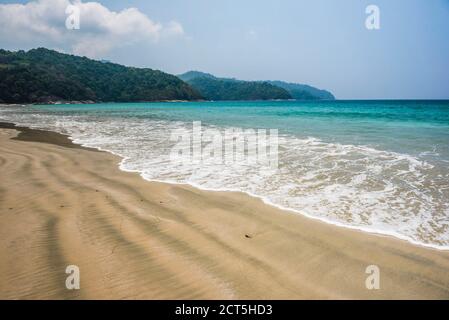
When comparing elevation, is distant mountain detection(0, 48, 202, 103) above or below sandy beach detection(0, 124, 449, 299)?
above

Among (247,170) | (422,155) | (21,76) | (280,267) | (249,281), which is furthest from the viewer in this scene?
(21,76)

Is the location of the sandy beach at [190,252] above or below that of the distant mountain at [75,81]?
below

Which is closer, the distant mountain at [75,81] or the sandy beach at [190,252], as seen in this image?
the sandy beach at [190,252]

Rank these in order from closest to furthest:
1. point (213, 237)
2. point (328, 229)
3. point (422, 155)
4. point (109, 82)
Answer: point (213, 237)
point (328, 229)
point (422, 155)
point (109, 82)

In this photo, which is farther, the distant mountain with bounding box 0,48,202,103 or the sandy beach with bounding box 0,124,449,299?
the distant mountain with bounding box 0,48,202,103

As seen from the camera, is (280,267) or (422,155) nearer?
(280,267)

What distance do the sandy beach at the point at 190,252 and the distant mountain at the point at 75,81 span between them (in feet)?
394

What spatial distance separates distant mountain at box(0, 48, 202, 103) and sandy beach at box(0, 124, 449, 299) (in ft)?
394

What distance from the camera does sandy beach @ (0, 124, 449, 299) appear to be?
265 cm

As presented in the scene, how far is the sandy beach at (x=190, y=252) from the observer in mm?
2646
